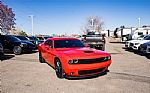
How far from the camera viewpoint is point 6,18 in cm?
4538

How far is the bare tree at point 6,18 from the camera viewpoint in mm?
43181

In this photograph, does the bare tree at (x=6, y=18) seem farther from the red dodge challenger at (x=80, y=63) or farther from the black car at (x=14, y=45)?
the red dodge challenger at (x=80, y=63)

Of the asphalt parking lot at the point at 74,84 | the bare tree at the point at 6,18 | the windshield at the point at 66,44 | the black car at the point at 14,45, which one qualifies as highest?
the bare tree at the point at 6,18

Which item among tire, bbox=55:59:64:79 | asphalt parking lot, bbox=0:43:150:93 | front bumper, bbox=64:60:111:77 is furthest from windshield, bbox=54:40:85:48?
front bumper, bbox=64:60:111:77

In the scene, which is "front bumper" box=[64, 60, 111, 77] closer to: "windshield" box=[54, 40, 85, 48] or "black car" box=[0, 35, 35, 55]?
"windshield" box=[54, 40, 85, 48]

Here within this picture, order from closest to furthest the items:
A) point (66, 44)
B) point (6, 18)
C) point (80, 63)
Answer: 1. point (80, 63)
2. point (66, 44)
3. point (6, 18)

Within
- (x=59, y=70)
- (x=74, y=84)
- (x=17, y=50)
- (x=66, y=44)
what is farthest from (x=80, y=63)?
(x=17, y=50)

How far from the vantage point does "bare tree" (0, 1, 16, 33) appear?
4318cm

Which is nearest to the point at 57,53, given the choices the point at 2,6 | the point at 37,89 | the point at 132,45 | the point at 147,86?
the point at 37,89

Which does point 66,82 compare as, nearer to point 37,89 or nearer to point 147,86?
point 37,89

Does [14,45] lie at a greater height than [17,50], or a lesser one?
greater

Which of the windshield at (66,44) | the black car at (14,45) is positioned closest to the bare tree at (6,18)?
the black car at (14,45)

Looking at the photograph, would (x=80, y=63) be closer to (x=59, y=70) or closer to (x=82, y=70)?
(x=82, y=70)

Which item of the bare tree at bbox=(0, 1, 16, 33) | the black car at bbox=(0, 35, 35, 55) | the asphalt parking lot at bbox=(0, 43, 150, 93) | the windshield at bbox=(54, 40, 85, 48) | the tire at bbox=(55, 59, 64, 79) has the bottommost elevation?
the asphalt parking lot at bbox=(0, 43, 150, 93)
